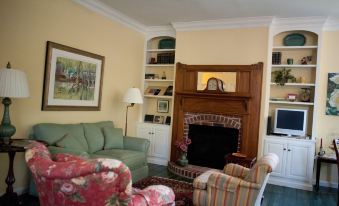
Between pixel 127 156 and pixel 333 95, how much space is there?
3650 millimetres

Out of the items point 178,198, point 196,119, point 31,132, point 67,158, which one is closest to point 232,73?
point 196,119

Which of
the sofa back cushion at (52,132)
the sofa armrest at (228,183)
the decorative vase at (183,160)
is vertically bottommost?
the decorative vase at (183,160)

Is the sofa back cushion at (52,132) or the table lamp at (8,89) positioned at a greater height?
the table lamp at (8,89)

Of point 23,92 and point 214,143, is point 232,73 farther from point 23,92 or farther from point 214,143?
point 23,92

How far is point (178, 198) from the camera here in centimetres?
382

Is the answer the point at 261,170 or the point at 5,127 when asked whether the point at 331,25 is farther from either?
the point at 5,127

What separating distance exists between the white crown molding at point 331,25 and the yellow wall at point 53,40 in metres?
3.61

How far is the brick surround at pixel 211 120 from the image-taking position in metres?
5.20

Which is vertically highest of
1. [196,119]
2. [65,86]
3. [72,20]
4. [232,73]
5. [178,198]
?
[72,20]

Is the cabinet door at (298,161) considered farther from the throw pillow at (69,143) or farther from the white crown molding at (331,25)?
the throw pillow at (69,143)

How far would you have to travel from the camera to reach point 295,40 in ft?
16.8

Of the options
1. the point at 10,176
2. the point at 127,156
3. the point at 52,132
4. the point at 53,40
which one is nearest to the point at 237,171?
the point at 127,156

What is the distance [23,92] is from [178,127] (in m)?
3.15

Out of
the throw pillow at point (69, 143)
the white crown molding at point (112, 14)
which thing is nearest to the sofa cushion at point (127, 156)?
the throw pillow at point (69, 143)
